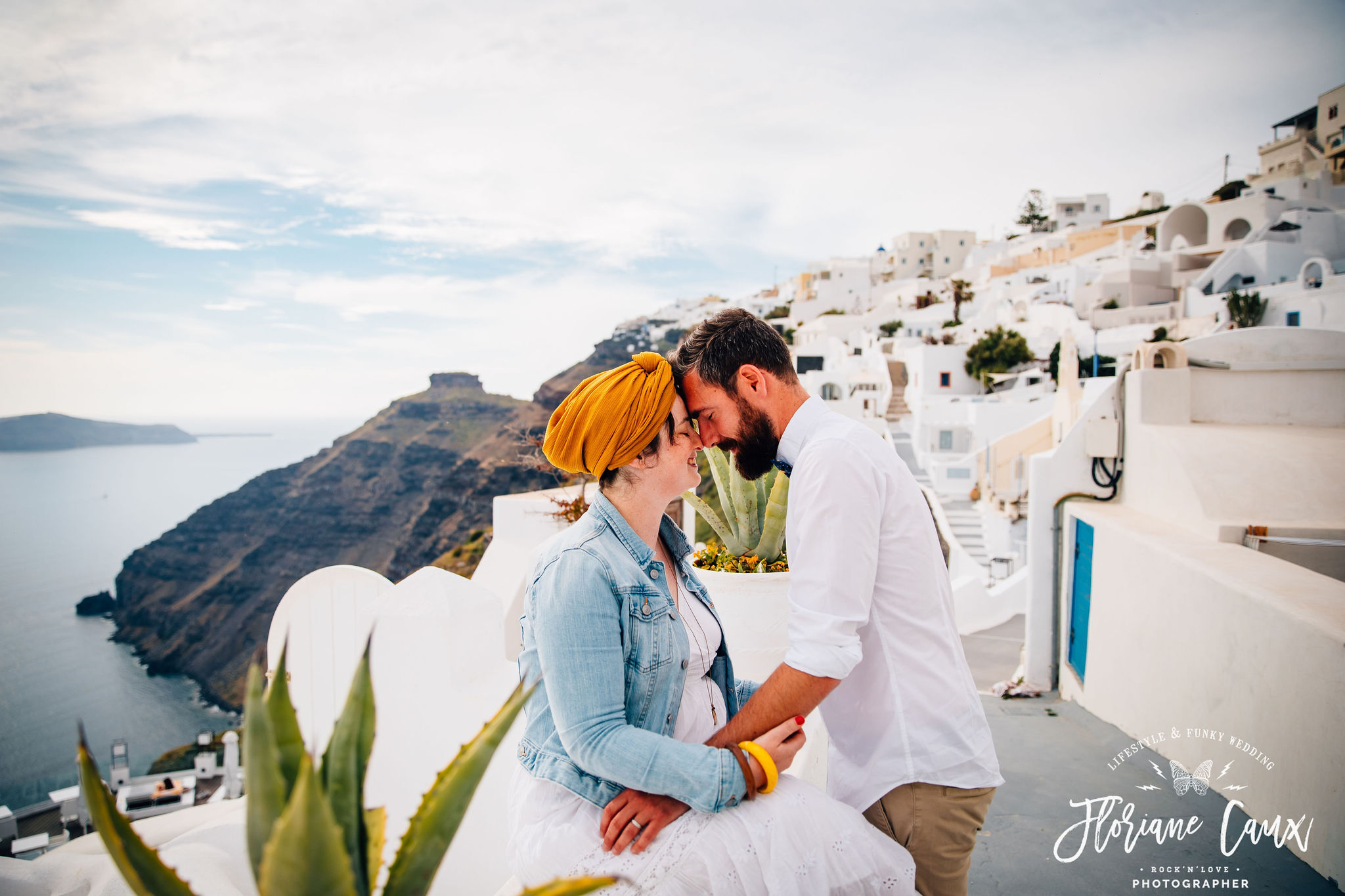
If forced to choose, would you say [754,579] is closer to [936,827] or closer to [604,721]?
[936,827]

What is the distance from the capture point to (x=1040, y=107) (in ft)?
53.2

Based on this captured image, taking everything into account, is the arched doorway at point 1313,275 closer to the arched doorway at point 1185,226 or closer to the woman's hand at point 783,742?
the arched doorway at point 1185,226

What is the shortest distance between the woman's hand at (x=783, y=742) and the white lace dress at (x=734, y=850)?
0.05 metres

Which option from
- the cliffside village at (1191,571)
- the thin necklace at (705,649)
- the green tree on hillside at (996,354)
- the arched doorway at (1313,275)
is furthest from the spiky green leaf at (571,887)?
the green tree on hillside at (996,354)

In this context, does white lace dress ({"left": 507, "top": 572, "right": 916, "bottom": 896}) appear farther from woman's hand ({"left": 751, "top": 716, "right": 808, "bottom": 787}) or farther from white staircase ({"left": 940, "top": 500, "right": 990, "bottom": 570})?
white staircase ({"left": 940, "top": 500, "right": 990, "bottom": 570})

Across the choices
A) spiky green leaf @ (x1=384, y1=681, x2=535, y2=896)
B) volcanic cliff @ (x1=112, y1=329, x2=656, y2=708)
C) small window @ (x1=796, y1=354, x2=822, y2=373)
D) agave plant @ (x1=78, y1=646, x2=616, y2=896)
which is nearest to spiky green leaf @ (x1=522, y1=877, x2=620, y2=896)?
agave plant @ (x1=78, y1=646, x2=616, y2=896)

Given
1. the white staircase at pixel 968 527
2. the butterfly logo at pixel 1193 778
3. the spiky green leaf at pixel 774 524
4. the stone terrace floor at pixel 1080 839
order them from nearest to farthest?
the stone terrace floor at pixel 1080 839, the spiky green leaf at pixel 774 524, the butterfly logo at pixel 1193 778, the white staircase at pixel 968 527

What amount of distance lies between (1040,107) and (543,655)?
63.1ft

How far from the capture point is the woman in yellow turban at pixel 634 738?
50.8 inches

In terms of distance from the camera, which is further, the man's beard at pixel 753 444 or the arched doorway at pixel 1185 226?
the arched doorway at pixel 1185 226

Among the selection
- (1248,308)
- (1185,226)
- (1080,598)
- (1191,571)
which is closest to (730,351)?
(1191,571)

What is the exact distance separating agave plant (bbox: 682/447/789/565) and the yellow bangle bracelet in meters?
1.65

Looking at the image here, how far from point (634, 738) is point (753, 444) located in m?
0.75

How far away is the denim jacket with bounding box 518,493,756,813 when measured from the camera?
50.5 inches
